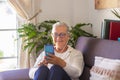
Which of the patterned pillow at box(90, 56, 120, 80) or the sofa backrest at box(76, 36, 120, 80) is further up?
the sofa backrest at box(76, 36, 120, 80)

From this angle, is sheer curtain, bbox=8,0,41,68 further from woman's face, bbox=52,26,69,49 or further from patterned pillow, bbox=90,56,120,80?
patterned pillow, bbox=90,56,120,80

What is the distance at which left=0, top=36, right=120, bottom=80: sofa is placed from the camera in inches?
87.2

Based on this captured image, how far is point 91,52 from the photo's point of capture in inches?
96.5

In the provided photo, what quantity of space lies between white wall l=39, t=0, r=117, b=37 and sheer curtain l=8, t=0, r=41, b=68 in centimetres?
14

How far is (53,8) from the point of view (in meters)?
3.62

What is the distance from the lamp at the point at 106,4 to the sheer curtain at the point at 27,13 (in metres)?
0.86

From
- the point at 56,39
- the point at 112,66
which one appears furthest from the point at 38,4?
the point at 112,66

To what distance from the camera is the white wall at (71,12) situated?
11.7 feet

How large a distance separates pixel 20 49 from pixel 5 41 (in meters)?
0.35

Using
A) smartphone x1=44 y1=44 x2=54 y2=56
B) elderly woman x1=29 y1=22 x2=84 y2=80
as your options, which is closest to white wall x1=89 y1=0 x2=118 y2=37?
elderly woman x1=29 y1=22 x2=84 y2=80

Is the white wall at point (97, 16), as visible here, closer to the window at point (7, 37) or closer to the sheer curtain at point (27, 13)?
the sheer curtain at point (27, 13)

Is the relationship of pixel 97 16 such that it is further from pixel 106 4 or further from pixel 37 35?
pixel 37 35

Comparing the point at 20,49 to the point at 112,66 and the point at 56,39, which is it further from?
the point at 112,66

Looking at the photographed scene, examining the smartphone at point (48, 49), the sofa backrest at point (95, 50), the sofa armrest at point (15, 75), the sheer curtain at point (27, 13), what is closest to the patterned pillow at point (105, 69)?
the sofa backrest at point (95, 50)
